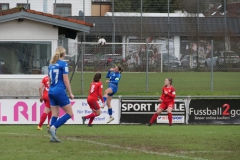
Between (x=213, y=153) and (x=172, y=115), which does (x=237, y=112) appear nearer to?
(x=172, y=115)

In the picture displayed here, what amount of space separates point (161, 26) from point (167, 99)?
789 inches

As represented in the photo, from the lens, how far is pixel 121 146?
12117mm

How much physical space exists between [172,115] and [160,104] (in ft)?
2.74

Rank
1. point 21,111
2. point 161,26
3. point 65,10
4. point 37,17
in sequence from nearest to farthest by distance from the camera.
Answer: point 21,111 → point 37,17 → point 161,26 → point 65,10

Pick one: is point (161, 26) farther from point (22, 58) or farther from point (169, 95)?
point (169, 95)

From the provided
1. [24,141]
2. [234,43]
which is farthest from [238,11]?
[24,141]

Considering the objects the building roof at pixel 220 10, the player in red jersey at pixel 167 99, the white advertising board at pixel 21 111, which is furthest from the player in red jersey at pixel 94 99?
the building roof at pixel 220 10

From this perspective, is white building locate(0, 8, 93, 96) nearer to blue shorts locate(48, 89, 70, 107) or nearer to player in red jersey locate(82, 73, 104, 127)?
player in red jersey locate(82, 73, 104, 127)

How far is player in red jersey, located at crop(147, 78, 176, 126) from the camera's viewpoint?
18562mm

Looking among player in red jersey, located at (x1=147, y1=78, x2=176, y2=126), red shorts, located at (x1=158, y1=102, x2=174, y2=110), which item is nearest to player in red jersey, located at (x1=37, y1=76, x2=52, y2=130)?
player in red jersey, located at (x1=147, y1=78, x2=176, y2=126)

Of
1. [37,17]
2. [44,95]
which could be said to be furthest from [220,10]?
[44,95]

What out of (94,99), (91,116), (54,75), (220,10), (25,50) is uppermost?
(220,10)

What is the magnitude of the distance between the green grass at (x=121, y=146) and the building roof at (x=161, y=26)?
856 inches

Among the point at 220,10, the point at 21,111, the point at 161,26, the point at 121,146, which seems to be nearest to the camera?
the point at 121,146
